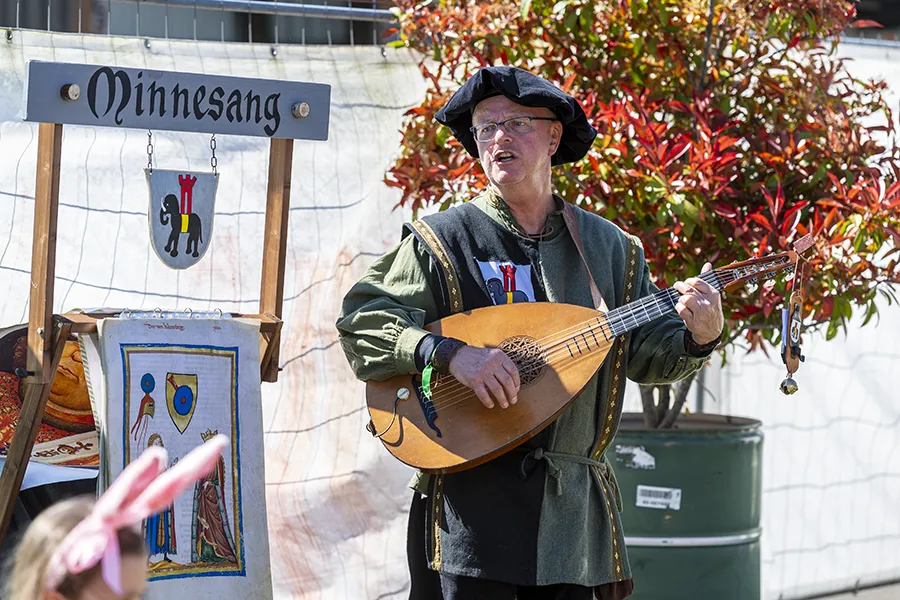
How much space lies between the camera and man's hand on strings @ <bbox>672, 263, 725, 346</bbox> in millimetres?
2713

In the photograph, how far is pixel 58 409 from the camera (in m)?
3.17

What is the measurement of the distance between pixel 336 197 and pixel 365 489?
3.13 feet

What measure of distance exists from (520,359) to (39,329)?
109cm

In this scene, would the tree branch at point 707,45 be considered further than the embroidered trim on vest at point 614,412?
Yes

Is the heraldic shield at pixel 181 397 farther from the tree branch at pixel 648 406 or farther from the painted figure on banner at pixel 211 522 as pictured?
the tree branch at pixel 648 406

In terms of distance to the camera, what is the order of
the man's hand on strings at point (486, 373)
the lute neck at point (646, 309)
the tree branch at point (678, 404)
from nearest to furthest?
the man's hand on strings at point (486, 373)
the lute neck at point (646, 309)
the tree branch at point (678, 404)

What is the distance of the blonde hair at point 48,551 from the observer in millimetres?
1610

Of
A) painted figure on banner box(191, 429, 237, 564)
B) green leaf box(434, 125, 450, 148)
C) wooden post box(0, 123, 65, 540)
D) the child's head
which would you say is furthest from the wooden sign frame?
green leaf box(434, 125, 450, 148)

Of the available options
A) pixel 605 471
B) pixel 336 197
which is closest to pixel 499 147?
pixel 605 471

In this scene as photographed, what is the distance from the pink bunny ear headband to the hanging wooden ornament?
62.6 inches

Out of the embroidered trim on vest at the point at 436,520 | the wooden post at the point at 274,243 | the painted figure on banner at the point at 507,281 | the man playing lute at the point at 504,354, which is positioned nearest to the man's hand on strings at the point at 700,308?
the man playing lute at the point at 504,354

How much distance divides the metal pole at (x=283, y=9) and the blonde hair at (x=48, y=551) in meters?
2.54

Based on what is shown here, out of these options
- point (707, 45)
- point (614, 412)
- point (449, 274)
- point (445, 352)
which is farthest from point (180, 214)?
point (707, 45)

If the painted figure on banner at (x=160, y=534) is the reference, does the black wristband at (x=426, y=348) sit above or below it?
above
